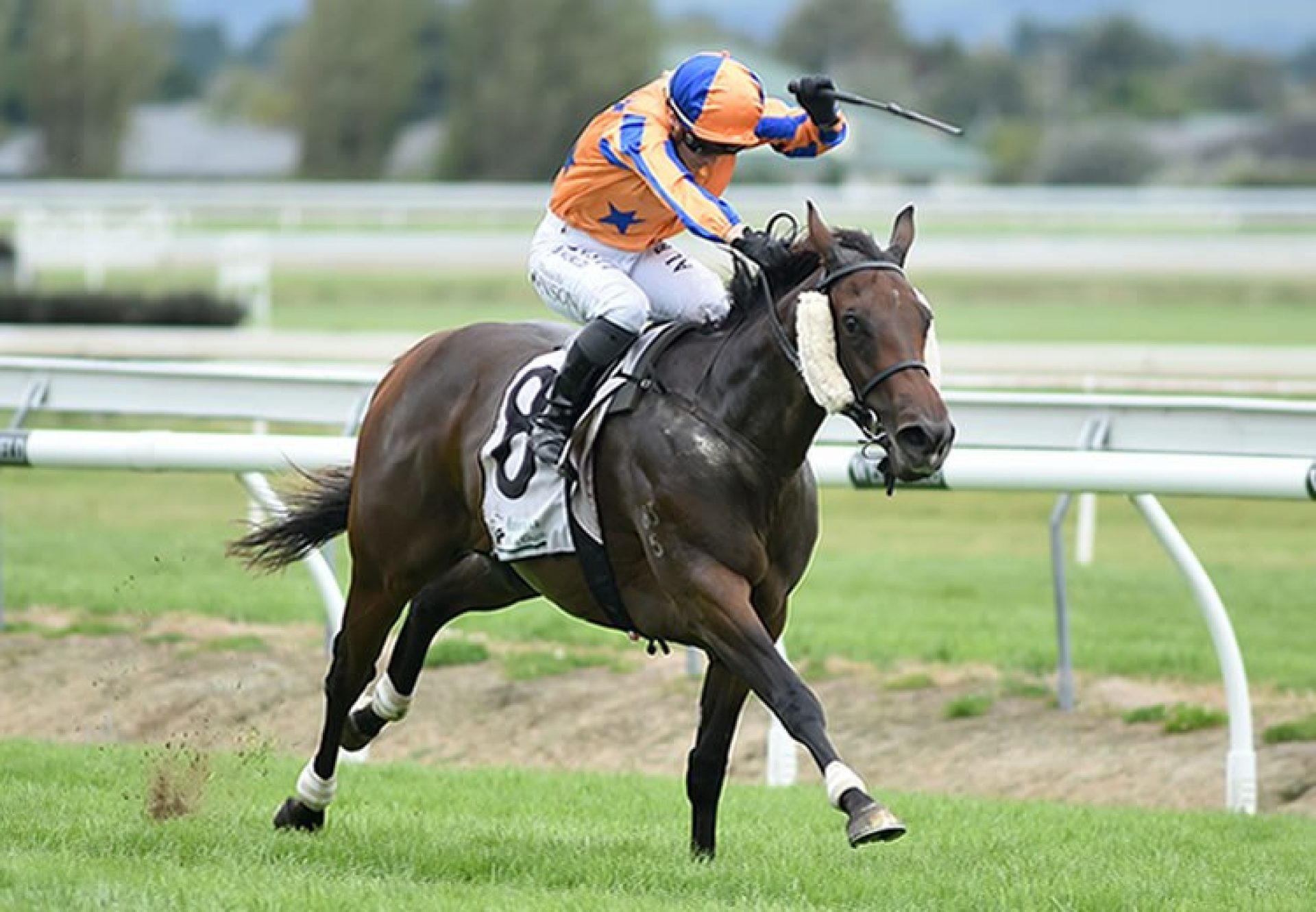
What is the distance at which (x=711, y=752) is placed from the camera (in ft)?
18.9

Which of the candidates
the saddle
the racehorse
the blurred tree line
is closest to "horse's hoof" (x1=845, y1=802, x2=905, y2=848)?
the racehorse

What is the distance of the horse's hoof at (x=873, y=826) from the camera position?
4742 mm

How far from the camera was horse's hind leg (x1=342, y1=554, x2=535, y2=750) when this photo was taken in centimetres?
641

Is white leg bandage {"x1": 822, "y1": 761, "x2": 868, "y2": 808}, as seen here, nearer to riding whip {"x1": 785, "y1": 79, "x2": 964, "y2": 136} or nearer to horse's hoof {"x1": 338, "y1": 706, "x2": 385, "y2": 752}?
riding whip {"x1": 785, "y1": 79, "x2": 964, "y2": 136}

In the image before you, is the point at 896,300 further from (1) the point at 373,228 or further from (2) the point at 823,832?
(1) the point at 373,228

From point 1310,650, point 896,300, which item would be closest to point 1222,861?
point 896,300

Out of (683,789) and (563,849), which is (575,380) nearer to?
(563,849)

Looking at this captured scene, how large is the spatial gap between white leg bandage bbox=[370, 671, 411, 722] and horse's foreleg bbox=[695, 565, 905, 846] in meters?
1.36

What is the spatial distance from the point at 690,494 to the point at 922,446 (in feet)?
2.40

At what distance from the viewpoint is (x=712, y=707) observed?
5.80 metres

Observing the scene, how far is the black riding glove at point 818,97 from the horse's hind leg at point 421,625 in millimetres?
1561

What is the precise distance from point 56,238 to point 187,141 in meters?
49.0

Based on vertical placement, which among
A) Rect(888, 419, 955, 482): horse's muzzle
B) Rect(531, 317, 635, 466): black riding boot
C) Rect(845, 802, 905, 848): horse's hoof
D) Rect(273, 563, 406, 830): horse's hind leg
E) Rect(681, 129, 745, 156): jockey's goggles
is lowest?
Rect(273, 563, 406, 830): horse's hind leg

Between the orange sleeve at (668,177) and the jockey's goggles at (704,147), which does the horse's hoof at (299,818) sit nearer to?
the orange sleeve at (668,177)
